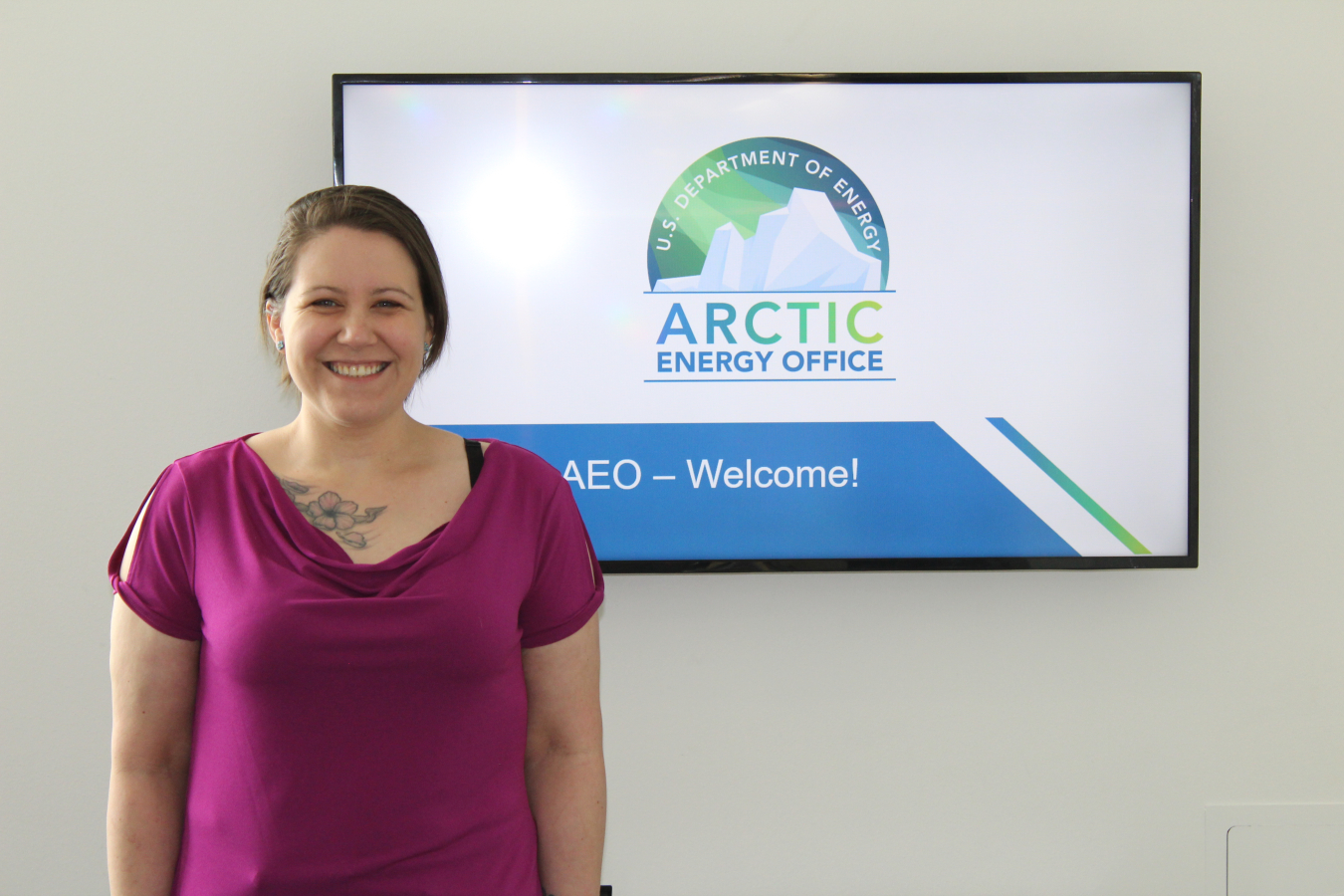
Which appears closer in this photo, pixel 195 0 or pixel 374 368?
pixel 374 368

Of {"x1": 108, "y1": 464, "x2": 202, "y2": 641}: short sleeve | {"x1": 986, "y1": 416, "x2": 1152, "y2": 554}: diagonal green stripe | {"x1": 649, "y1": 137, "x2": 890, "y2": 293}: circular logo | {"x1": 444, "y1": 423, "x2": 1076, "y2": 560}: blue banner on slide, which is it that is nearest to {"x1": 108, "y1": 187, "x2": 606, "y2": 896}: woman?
{"x1": 108, "y1": 464, "x2": 202, "y2": 641}: short sleeve

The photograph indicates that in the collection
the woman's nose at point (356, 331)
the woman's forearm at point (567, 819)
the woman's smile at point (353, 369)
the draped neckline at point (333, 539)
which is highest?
the woman's nose at point (356, 331)

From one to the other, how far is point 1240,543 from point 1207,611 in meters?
0.16

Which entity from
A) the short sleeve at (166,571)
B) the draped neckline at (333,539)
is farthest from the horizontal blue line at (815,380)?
the short sleeve at (166,571)

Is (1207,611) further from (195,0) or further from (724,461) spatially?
(195,0)

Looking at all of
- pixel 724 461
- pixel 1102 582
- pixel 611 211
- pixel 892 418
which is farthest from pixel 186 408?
pixel 1102 582

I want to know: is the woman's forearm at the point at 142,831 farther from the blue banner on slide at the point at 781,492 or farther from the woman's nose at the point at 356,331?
the blue banner on slide at the point at 781,492

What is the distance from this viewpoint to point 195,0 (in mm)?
1847

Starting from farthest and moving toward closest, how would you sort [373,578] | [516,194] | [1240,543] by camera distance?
[1240,543], [516,194], [373,578]

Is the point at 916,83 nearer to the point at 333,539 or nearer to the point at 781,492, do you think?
the point at 781,492

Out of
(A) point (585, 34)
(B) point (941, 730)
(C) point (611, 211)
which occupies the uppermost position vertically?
(A) point (585, 34)

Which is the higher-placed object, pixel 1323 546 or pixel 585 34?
pixel 585 34

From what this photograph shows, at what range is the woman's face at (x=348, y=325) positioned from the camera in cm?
103

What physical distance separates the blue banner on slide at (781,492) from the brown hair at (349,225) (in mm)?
714
